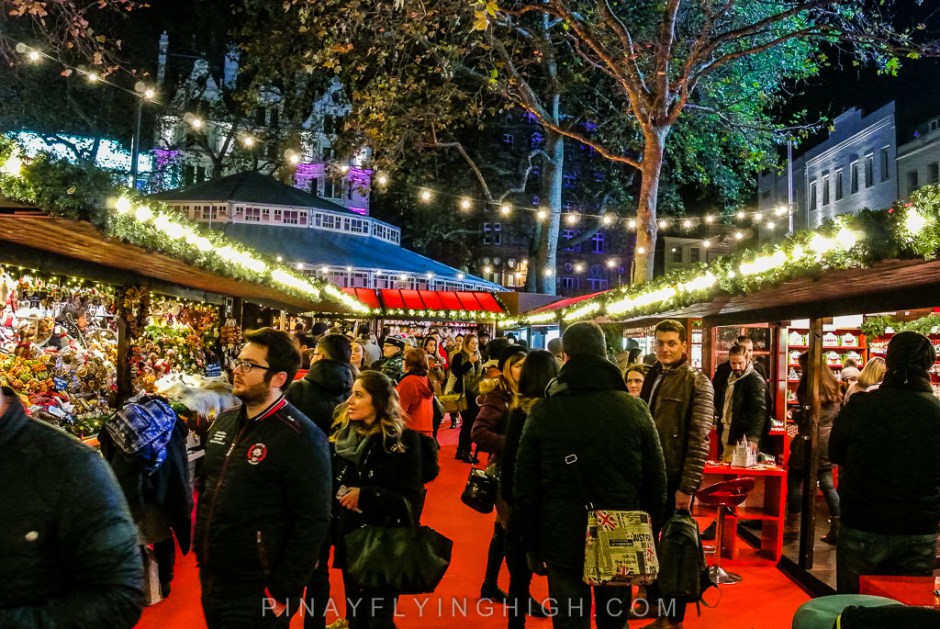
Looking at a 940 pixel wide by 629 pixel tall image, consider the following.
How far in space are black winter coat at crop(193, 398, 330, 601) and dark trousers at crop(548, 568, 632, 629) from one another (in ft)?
3.38

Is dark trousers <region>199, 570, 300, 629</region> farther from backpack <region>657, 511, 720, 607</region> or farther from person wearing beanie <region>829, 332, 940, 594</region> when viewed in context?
person wearing beanie <region>829, 332, 940, 594</region>

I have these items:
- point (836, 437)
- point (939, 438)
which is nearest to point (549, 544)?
point (836, 437)

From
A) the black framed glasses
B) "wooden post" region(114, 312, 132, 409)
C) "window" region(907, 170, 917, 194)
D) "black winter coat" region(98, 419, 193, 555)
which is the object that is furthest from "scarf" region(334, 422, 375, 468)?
"window" region(907, 170, 917, 194)

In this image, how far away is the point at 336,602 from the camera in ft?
15.5

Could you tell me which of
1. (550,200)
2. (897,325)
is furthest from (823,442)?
(550,200)

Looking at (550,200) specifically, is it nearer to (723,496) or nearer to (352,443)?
(723,496)

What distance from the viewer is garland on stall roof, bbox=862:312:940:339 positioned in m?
9.16

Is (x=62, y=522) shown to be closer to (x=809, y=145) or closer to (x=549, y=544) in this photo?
(x=549, y=544)

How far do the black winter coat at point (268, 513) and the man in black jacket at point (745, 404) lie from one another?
4.79 m

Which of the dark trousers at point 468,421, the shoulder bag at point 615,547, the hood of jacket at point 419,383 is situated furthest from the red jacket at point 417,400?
the shoulder bag at point 615,547

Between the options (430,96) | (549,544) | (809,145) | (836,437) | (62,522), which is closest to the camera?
(62,522)

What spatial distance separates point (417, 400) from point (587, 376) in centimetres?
370

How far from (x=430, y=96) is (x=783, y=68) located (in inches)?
373

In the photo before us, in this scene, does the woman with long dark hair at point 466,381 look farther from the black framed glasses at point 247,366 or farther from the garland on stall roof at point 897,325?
the black framed glasses at point 247,366
